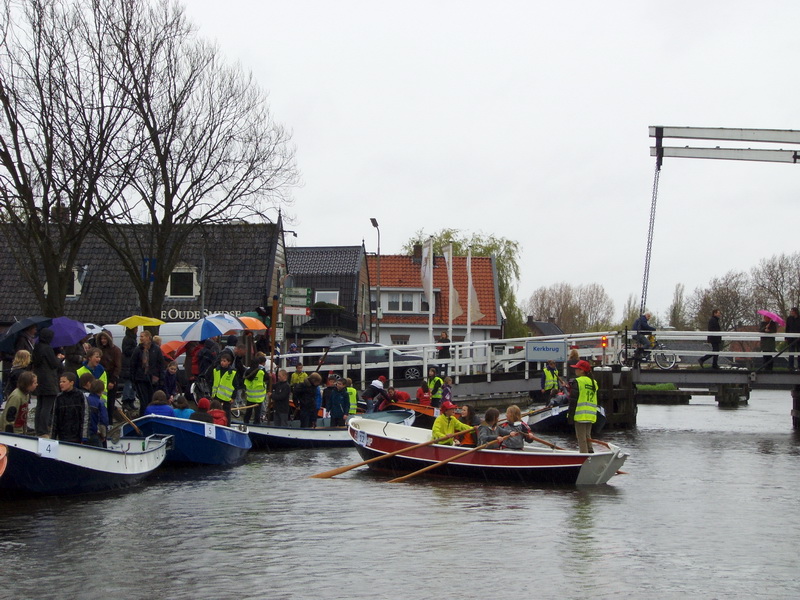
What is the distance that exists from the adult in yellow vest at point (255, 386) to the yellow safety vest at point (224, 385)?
1236 millimetres

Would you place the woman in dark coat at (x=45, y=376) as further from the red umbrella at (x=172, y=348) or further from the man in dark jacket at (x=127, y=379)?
the red umbrella at (x=172, y=348)

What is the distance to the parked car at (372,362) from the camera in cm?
3447

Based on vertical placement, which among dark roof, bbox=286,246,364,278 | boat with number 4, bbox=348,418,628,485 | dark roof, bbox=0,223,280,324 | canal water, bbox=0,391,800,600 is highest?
dark roof, bbox=286,246,364,278

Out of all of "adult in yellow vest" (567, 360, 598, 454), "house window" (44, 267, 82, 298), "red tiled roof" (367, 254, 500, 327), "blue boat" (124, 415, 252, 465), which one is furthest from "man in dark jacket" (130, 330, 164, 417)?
"red tiled roof" (367, 254, 500, 327)

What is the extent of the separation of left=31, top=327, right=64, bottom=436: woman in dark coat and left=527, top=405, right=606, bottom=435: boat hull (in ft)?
51.4

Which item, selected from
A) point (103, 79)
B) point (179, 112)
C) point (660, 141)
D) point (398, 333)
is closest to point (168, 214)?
point (179, 112)

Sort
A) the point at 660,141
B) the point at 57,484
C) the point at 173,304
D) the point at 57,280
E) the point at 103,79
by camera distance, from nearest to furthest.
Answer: the point at 57,484 → the point at 57,280 → the point at 103,79 → the point at 660,141 → the point at 173,304

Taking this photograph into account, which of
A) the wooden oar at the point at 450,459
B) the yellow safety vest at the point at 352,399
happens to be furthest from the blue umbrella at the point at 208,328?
the wooden oar at the point at 450,459

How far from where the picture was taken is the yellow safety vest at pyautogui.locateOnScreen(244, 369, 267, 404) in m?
24.9

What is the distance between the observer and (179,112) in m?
32.0

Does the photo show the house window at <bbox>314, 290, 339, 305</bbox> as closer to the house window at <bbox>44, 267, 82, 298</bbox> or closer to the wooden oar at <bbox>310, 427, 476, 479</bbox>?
the house window at <bbox>44, 267, 82, 298</bbox>

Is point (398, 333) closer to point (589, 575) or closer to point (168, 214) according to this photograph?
point (168, 214)

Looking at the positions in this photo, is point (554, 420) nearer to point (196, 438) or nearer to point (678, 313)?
point (196, 438)

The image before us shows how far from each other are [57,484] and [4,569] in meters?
4.74
